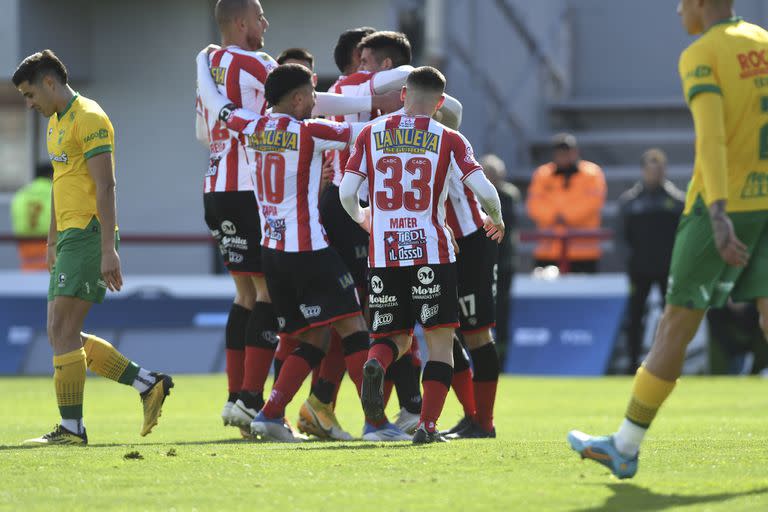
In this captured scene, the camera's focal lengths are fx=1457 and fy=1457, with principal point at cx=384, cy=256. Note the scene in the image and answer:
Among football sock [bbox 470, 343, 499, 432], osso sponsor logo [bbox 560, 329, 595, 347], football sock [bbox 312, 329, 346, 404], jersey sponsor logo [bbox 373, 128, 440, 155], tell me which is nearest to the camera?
jersey sponsor logo [bbox 373, 128, 440, 155]

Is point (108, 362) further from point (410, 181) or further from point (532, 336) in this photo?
point (532, 336)

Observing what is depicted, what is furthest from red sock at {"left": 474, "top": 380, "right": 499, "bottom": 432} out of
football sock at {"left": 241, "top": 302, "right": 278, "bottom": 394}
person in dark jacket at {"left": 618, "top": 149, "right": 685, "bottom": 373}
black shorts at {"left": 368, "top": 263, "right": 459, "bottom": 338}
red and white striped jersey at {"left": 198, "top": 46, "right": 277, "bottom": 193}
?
person in dark jacket at {"left": 618, "top": 149, "right": 685, "bottom": 373}

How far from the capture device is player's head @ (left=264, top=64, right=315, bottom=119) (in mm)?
8078

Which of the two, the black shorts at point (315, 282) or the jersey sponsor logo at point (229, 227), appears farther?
the jersey sponsor logo at point (229, 227)

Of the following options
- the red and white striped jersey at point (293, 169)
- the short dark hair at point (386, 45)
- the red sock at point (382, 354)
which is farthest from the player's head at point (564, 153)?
the red sock at point (382, 354)

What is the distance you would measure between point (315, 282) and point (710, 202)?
293 centimetres

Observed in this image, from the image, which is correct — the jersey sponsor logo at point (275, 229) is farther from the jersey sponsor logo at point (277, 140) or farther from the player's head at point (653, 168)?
the player's head at point (653, 168)

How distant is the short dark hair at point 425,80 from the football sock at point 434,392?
1456mm

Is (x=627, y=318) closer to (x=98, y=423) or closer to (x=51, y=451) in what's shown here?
(x=98, y=423)

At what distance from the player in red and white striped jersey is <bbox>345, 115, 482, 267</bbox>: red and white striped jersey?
0.41 m

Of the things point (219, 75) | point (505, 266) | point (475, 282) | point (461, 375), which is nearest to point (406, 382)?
point (461, 375)

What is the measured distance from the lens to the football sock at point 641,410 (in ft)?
19.2

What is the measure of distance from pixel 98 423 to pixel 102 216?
2920 millimetres

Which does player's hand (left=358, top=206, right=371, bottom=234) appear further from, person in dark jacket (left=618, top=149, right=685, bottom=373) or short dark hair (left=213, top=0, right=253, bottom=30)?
person in dark jacket (left=618, top=149, right=685, bottom=373)
